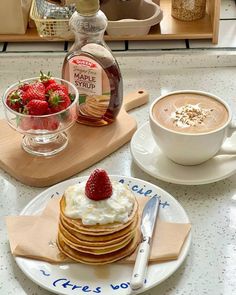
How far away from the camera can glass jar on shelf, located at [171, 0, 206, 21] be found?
1.49 m

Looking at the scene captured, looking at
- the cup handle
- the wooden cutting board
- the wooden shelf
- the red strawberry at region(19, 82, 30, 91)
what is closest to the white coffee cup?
the cup handle

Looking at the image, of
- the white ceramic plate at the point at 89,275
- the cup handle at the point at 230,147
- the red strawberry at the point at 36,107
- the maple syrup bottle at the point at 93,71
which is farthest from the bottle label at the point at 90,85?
the white ceramic plate at the point at 89,275

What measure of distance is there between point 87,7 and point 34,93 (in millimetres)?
168

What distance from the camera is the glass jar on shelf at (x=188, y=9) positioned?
1.49 meters

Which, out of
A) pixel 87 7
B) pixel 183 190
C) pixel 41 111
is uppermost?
pixel 87 7

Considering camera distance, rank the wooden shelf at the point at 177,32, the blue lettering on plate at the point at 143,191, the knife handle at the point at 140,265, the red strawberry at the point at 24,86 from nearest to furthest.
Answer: the knife handle at the point at 140,265 < the blue lettering on plate at the point at 143,191 < the red strawberry at the point at 24,86 < the wooden shelf at the point at 177,32

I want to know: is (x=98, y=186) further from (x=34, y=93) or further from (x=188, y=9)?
(x=188, y=9)

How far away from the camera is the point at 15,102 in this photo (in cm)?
118

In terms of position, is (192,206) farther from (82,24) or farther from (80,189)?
(82,24)

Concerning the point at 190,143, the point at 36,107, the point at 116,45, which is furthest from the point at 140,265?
the point at 116,45

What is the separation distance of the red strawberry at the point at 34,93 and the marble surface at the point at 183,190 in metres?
0.13

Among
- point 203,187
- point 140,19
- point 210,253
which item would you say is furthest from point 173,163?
point 140,19

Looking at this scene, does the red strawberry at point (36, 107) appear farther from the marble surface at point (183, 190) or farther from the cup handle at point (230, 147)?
the cup handle at point (230, 147)

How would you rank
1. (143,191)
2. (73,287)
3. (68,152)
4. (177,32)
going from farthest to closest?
(177,32)
(68,152)
(143,191)
(73,287)
